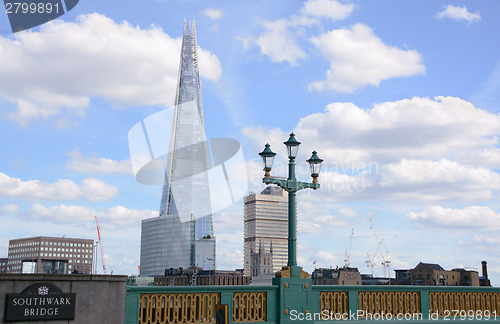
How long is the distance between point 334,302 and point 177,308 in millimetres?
6423

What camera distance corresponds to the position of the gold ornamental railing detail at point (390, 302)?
20.9 m

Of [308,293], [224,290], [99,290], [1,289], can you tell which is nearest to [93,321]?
[99,290]

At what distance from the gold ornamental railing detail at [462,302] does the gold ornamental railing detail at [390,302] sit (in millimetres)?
919

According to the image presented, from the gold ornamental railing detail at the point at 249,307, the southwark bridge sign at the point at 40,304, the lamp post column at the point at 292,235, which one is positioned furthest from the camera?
the lamp post column at the point at 292,235

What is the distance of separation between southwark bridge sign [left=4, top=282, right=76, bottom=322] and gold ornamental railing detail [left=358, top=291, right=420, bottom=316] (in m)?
11.3

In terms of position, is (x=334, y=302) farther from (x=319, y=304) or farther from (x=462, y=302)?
(x=462, y=302)

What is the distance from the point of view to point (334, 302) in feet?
66.6

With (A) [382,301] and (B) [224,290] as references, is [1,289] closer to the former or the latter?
(B) [224,290]

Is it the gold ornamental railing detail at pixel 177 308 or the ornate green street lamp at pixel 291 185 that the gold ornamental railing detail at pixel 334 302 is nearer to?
the ornate green street lamp at pixel 291 185

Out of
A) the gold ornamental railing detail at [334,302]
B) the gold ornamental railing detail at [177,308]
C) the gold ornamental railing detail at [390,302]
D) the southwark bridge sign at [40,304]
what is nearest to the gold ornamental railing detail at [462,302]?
the gold ornamental railing detail at [390,302]

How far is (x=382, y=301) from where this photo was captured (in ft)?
69.4

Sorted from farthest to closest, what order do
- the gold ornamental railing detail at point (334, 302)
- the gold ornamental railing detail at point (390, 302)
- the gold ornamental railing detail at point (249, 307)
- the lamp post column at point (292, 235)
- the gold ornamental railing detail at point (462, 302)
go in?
the gold ornamental railing detail at point (462, 302)
the gold ornamental railing detail at point (390, 302)
the gold ornamental railing detail at point (334, 302)
the lamp post column at point (292, 235)
the gold ornamental railing detail at point (249, 307)

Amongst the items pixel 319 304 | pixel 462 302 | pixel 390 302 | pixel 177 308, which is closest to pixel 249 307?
pixel 177 308

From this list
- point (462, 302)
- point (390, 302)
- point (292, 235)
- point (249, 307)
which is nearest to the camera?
point (249, 307)
